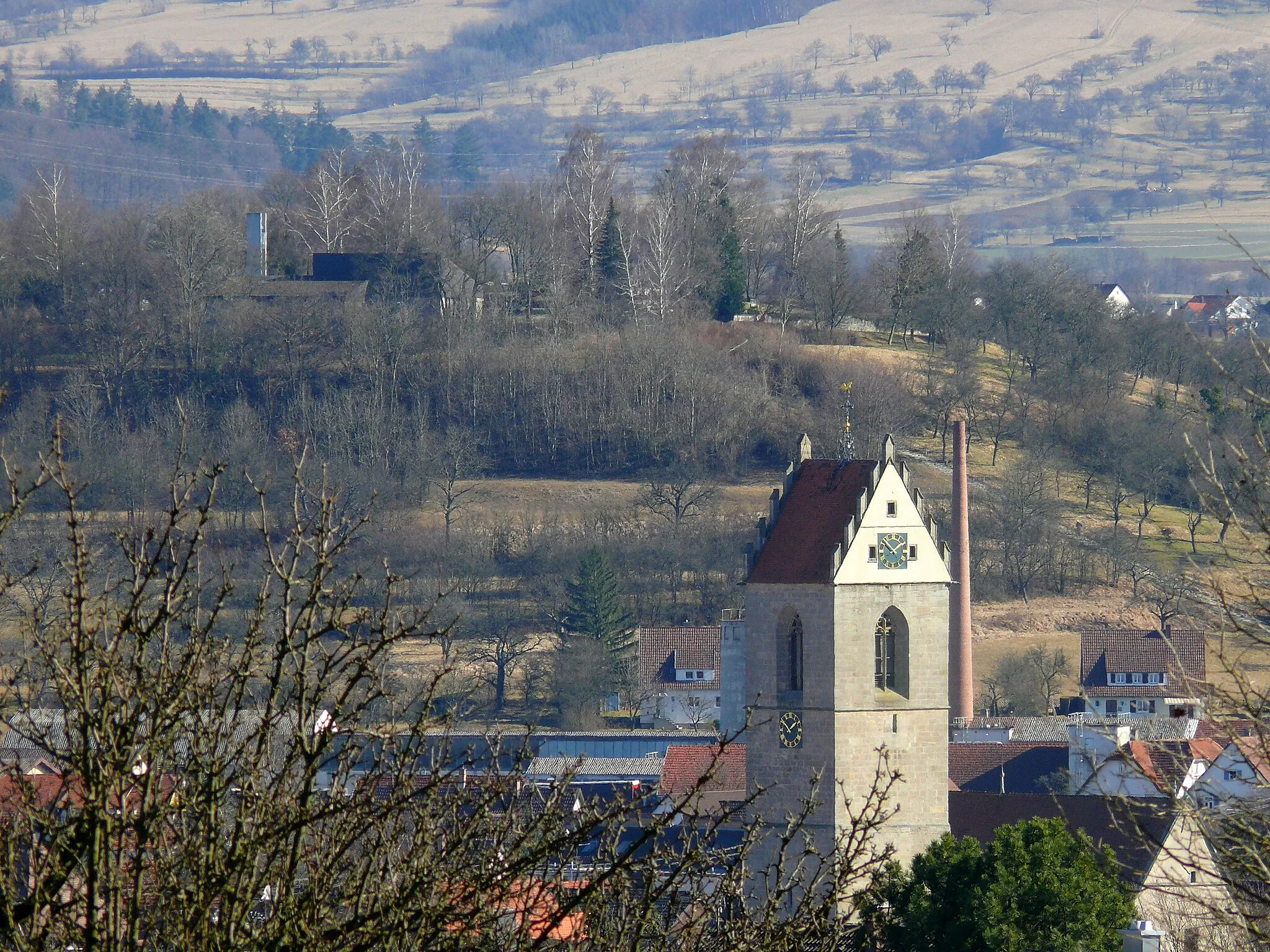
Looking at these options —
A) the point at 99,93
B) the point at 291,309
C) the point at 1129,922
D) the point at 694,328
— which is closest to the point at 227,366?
the point at 291,309

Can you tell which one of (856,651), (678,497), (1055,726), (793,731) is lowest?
(1055,726)

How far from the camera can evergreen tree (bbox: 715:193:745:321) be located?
96.9 m

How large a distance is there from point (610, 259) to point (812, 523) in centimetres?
6325

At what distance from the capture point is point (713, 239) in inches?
4092

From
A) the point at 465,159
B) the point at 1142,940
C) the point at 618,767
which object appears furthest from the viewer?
the point at 465,159

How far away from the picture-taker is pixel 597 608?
65.6 meters

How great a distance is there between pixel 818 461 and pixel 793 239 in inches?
2612

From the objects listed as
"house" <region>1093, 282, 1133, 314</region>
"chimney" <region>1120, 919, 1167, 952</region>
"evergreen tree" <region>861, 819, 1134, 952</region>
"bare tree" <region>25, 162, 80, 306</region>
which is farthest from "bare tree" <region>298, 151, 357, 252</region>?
"evergreen tree" <region>861, 819, 1134, 952</region>

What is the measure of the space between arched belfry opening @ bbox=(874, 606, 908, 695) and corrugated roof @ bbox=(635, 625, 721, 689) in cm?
2509

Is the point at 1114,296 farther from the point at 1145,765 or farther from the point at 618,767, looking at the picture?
the point at 1145,765

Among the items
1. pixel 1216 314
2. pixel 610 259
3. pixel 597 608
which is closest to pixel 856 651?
pixel 597 608

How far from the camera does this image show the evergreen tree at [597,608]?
6500 centimetres

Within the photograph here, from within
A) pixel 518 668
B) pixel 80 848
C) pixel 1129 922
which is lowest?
pixel 518 668

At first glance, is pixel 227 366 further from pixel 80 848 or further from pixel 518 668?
pixel 80 848
